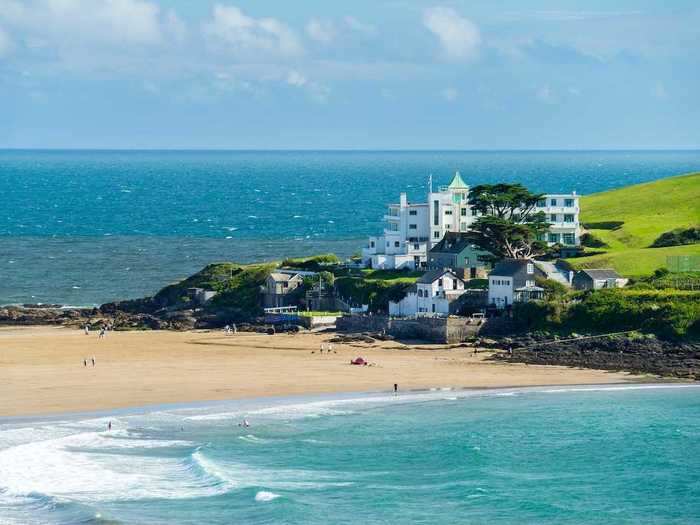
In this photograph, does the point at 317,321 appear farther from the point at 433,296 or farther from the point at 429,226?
the point at 429,226

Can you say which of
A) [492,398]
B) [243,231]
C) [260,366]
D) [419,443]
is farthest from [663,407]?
[243,231]

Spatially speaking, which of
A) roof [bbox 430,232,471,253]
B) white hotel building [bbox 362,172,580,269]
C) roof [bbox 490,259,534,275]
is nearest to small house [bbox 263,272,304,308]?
white hotel building [bbox 362,172,580,269]

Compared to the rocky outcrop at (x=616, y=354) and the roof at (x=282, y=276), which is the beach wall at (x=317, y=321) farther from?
the rocky outcrop at (x=616, y=354)

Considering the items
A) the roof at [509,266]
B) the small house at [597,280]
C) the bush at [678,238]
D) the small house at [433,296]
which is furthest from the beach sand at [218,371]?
the bush at [678,238]

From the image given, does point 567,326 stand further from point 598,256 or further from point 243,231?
point 243,231

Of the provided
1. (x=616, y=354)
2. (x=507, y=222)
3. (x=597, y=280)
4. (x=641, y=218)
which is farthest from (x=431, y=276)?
(x=641, y=218)

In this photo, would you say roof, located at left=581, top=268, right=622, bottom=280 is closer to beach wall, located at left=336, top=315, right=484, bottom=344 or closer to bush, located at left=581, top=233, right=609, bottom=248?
beach wall, located at left=336, top=315, right=484, bottom=344
